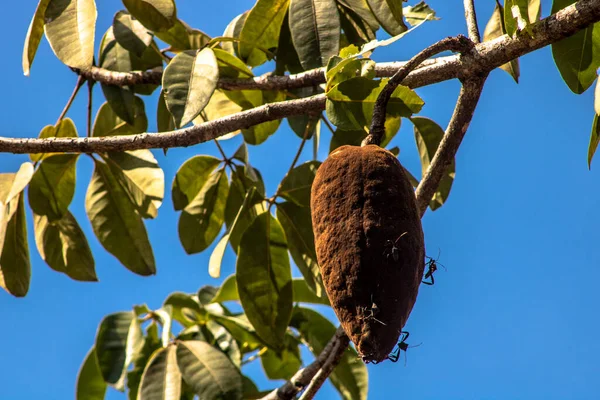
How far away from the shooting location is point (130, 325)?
2398 millimetres

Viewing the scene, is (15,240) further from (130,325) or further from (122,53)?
(122,53)

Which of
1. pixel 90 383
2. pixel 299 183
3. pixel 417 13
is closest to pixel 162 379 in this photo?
pixel 90 383

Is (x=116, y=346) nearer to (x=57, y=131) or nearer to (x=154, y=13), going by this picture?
(x=57, y=131)

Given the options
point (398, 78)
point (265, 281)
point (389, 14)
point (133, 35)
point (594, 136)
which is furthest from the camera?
point (133, 35)

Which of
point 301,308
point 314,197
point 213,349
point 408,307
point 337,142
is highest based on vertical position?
point 337,142

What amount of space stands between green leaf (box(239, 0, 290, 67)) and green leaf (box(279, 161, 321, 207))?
12.4 inches

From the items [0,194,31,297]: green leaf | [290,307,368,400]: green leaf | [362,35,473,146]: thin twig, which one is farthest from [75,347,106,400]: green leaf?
[362,35,473,146]: thin twig

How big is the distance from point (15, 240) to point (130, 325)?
46 centimetres

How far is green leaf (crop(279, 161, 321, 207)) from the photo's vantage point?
2111 millimetres

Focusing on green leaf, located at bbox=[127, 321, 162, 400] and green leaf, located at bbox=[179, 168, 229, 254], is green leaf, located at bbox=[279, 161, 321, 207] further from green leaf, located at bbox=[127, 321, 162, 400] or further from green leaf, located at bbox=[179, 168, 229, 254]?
green leaf, located at bbox=[127, 321, 162, 400]

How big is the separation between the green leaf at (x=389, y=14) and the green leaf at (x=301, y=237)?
21.4 inches

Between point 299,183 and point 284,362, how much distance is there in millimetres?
767

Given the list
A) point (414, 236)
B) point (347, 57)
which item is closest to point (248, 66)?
point (347, 57)

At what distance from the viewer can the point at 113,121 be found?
8.00 ft
